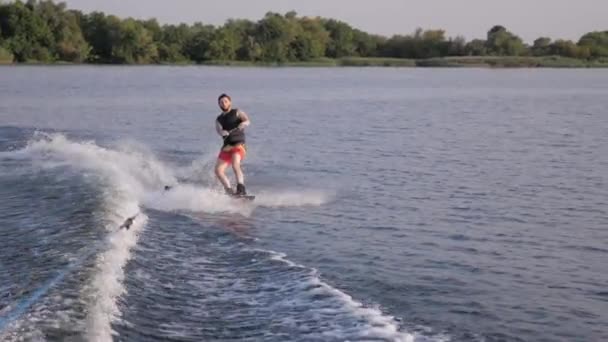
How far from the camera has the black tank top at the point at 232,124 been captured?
15250 millimetres

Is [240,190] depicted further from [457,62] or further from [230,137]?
[457,62]

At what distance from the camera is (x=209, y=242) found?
1148 cm

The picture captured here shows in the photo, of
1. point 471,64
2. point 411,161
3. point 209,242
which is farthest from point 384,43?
point 209,242

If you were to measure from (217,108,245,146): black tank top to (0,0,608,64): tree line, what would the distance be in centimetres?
9105

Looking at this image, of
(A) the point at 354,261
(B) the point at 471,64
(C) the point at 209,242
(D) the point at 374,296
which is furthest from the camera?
(B) the point at 471,64

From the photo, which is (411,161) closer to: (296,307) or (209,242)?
(209,242)

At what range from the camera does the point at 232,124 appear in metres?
15.3

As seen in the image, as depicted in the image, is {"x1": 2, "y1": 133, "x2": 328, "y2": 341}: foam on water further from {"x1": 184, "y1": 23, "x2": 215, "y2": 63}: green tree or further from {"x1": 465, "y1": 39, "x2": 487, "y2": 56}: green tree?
{"x1": 465, "y1": 39, "x2": 487, "y2": 56}: green tree

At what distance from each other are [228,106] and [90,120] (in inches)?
720

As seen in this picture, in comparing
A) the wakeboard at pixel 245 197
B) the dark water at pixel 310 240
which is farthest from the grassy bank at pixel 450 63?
the wakeboard at pixel 245 197

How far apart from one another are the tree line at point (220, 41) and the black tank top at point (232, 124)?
91.0m

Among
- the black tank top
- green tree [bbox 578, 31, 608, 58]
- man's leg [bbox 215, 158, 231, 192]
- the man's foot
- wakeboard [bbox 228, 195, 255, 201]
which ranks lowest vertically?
wakeboard [bbox 228, 195, 255, 201]

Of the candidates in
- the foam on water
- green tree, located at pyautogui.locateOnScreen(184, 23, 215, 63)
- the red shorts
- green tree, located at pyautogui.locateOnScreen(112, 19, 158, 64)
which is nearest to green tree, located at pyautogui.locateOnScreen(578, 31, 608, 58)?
green tree, located at pyautogui.locateOnScreen(184, 23, 215, 63)

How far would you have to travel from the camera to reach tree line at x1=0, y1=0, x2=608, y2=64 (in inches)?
4200
